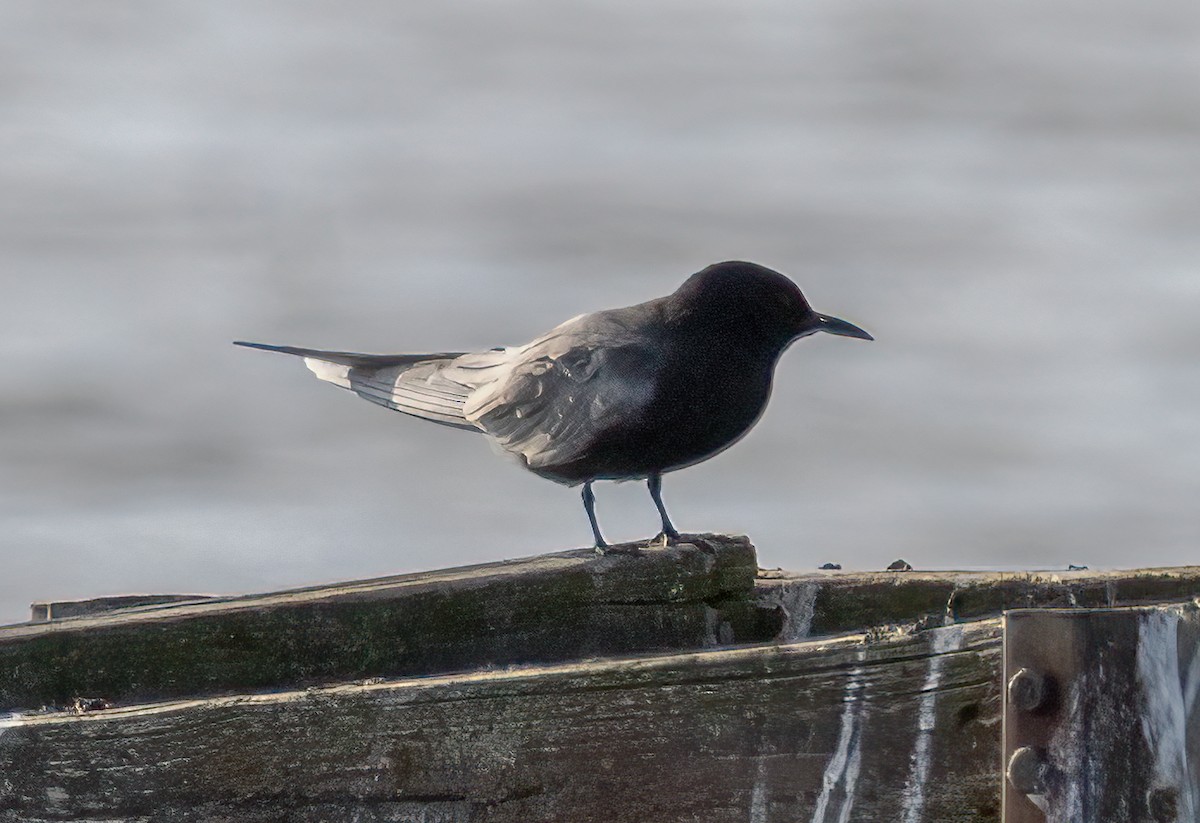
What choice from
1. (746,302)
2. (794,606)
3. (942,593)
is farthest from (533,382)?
(942,593)

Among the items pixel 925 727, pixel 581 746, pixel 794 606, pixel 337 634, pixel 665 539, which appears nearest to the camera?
pixel 925 727

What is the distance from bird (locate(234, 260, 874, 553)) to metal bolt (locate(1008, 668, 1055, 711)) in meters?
2.48

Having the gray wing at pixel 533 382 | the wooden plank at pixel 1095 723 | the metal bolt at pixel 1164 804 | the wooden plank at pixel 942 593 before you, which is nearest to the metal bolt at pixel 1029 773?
the wooden plank at pixel 1095 723

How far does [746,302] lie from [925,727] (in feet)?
9.53

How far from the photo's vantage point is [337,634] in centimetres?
365

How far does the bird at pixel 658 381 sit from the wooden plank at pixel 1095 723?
8.13ft

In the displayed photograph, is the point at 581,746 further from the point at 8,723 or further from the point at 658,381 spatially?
the point at 658,381

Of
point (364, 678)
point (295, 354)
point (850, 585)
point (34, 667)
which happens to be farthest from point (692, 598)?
point (295, 354)

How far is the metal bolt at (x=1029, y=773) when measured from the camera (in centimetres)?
261

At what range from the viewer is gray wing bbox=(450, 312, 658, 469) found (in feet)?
18.1

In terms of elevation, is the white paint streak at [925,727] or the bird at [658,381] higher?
the bird at [658,381]

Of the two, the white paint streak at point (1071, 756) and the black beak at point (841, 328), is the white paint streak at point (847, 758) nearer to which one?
the white paint streak at point (1071, 756)

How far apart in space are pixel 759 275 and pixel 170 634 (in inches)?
101

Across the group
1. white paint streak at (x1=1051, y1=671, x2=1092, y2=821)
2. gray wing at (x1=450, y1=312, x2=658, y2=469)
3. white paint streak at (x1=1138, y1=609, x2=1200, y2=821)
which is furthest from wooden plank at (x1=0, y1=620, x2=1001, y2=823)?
gray wing at (x1=450, y1=312, x2=658, y2=469)
